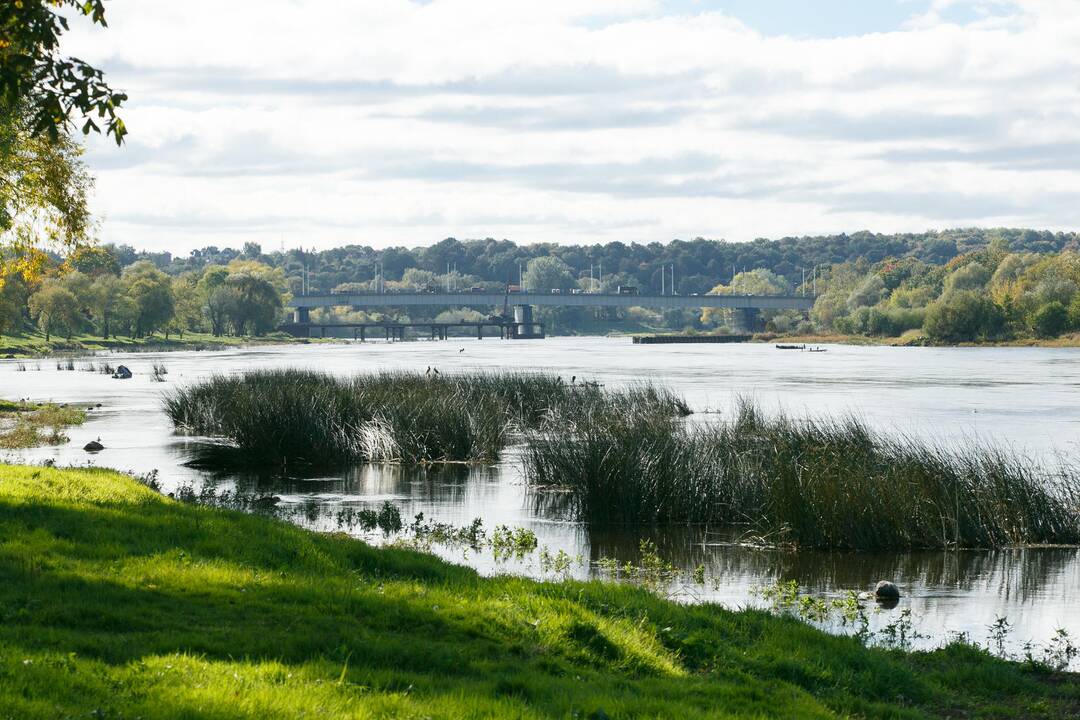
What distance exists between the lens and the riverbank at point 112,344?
109m

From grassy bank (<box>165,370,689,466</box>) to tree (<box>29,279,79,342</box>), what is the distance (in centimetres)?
8271

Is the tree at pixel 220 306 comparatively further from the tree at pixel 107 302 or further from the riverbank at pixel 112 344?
the tree at pixel 107 302

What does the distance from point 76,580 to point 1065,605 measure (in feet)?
37.3

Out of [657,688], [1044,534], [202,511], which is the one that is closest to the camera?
[657,688]

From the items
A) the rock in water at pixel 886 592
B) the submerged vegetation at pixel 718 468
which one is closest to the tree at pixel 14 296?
the submerged vegetation at pixel 718 468

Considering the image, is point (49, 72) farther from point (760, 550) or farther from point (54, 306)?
point (54, 306)

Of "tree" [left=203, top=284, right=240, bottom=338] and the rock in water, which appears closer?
the rock in water

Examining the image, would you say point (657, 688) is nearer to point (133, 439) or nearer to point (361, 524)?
point (361, 524)

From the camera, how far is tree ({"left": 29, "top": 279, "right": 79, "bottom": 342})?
366 feet

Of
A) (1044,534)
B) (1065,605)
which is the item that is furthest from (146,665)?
(1044,534)

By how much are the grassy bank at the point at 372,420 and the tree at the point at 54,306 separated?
82.7 m

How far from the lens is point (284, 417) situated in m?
29.6

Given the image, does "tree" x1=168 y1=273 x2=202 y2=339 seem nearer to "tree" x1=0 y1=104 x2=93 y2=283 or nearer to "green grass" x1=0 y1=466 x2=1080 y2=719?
"tree" x1=0 y1=104 x2=93 y2=283

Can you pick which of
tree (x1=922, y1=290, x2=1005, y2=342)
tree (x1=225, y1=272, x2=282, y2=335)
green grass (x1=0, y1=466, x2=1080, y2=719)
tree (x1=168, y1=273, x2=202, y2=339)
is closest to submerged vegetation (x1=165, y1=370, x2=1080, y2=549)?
green grass (x1=0, y1=466, x2=1080, y2=719)
